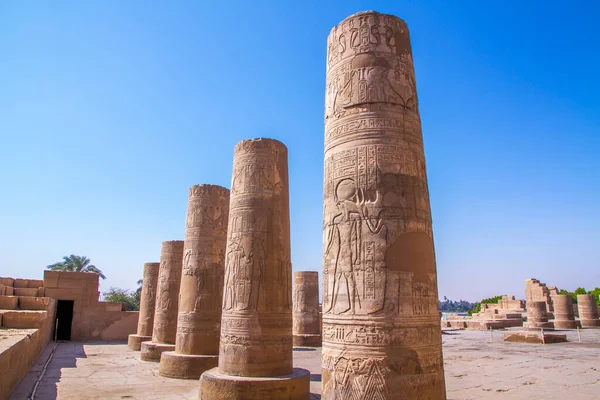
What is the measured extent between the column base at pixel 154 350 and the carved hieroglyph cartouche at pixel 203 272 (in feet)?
6.96

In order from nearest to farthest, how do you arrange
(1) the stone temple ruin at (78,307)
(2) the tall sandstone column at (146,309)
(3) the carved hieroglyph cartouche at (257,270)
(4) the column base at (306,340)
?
(3) the carved hieroglyph cartouche at (257,270)
(2) the tall sandstone column at (146,309)
(4) the column base at (306,340)
(1) the stone temple ruin at (78,307)

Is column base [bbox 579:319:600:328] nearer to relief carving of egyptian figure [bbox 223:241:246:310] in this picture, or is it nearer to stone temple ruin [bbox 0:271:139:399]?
stone temple ruin [bbox 0:271:139:399]

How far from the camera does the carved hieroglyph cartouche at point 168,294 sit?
13.2 m

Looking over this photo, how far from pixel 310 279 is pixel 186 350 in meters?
9.28

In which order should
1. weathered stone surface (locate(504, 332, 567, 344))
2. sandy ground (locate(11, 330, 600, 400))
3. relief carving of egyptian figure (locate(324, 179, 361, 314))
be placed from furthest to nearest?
weathered stone surface (locate(504, 332, 567, 344)) → sandy ground (locate(11, 330, 600, 400)) → relief carving of egyptian figure (locate(324, 179, 361, 314))

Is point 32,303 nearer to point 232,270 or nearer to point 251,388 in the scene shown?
point 232,270

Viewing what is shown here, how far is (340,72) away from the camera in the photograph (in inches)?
197

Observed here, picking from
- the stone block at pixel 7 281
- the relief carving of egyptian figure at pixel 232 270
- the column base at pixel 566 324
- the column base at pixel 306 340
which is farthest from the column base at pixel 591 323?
the stone block at pixel 7 281

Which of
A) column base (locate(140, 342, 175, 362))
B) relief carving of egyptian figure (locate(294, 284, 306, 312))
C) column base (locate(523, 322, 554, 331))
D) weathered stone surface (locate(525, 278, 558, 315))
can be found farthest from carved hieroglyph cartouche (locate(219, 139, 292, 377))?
weathered stone surface (locate(525, 278, 558, 315))

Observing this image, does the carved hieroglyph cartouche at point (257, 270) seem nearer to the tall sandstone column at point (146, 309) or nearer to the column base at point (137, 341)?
the column base at point (137, 341)

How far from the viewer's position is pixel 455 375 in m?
10.2

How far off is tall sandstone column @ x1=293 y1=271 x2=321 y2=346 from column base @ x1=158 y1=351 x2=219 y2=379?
8.44 meters

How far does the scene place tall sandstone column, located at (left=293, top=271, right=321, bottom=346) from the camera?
61.1ft

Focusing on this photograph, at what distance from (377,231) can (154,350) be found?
1056 cm
